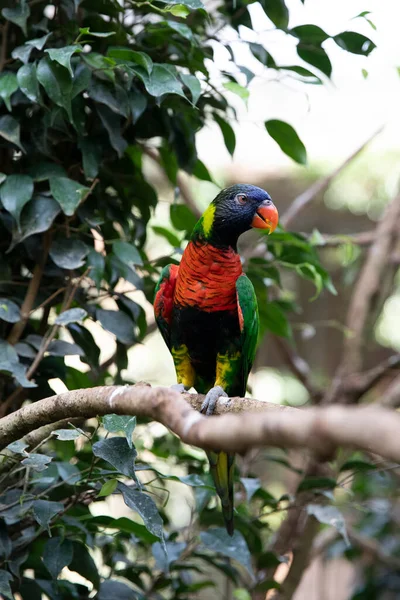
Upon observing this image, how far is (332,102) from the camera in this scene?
9.74 metres

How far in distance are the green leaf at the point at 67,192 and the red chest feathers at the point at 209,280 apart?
0.75 meters

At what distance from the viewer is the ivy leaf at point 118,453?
6.72 ft

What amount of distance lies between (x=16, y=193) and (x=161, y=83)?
693mm

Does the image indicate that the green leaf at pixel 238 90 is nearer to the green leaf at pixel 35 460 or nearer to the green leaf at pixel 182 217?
the green leaf at pixel 182 217

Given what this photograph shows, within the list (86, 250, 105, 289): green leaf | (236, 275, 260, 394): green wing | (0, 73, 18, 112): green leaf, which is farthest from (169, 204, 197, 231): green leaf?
(0, 73, 18, 112): green leaf

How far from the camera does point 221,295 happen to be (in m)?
3.11

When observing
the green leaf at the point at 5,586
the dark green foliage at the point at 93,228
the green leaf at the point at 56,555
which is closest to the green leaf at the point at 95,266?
the dark green foliage at the point at 93,228

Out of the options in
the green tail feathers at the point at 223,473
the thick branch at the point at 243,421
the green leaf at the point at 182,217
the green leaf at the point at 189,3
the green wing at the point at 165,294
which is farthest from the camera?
the green leaf at the point at 182,217

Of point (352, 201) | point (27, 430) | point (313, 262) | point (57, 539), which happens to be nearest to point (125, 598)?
point (57, 539)

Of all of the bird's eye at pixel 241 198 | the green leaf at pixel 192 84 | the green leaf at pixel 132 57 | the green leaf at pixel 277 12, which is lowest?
the bird's eye at pixel 241 198

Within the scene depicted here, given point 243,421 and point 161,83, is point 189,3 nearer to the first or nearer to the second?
point 161,83

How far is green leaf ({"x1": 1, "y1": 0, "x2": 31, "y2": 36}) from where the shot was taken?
98.8 inches

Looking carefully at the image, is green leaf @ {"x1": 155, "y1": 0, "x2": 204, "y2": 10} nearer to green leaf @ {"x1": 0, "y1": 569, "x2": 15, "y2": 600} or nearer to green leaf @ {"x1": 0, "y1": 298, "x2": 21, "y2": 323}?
green leaf @ {"x1": 0, "y1": 298, "x2": 21, "y2": 323}

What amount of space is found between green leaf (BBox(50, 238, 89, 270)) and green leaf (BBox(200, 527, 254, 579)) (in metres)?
1.31
